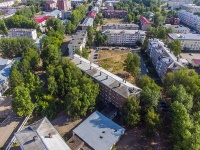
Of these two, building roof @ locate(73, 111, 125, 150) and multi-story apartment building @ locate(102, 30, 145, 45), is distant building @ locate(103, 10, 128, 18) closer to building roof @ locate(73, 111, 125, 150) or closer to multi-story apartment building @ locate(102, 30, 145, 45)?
multi-story apartment building @ locate(102, 30, 145, 45)

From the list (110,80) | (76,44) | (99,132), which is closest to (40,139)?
(99,132)

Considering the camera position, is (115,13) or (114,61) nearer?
(114,61)

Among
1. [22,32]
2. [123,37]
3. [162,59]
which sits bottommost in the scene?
[162,59]

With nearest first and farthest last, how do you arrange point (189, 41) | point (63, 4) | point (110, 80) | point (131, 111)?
1. point (131, 111)
2. point (110, 80)
3. point (189, 41)
4. point (63, 4)

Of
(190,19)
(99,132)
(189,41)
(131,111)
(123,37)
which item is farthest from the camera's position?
(190,19)

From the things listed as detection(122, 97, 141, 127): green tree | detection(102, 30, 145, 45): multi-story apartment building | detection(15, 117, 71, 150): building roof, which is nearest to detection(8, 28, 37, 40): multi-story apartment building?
detection(102, 30, 145, 45): multi-story apartment building

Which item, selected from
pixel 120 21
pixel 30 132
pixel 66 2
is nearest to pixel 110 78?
pixel 30 132

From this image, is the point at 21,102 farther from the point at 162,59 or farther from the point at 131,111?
the point at 162,59

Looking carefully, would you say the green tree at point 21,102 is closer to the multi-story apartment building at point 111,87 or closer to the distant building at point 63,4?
the multi-story apartment building at point 111,87
